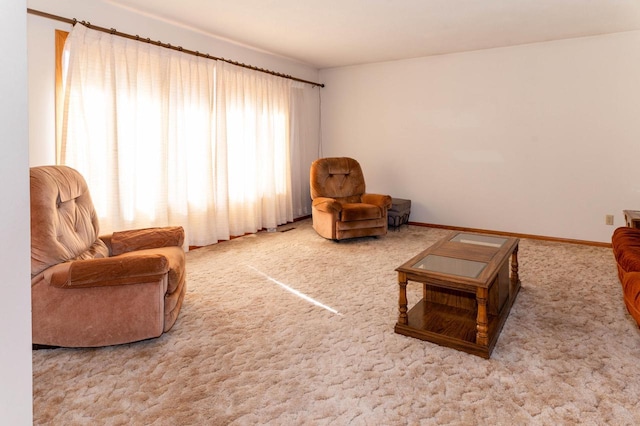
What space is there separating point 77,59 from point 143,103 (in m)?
0.69

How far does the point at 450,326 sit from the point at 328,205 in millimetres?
2631

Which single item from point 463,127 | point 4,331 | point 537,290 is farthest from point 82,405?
point 463,127

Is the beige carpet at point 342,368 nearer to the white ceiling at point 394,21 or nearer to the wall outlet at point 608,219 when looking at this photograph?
the wall outlet at point 608,219

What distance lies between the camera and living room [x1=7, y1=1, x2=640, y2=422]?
4512 mm

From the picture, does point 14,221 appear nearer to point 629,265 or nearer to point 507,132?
point 629,265

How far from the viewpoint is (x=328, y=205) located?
487 centimetres

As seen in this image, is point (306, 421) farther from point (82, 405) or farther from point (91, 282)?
point (91, 282)

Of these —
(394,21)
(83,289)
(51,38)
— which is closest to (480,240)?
(394,21)

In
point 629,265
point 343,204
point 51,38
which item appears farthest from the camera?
point 343,204

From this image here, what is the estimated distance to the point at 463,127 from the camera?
5469mm

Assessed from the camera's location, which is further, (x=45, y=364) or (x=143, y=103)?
(x=143, y=103)

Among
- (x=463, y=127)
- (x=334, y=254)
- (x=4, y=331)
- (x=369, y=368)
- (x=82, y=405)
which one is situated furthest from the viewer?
(x=463, y=127)

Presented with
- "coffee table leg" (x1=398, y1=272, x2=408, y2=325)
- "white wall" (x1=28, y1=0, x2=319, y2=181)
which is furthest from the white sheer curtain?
"coffee table leg" (x1=398, y1=272, x2=408, y2=325)

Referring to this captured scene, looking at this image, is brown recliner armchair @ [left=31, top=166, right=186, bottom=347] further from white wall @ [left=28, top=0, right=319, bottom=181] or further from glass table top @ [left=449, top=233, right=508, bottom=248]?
glass table top @ [left=449, top=233, right=508, bottom=248]
